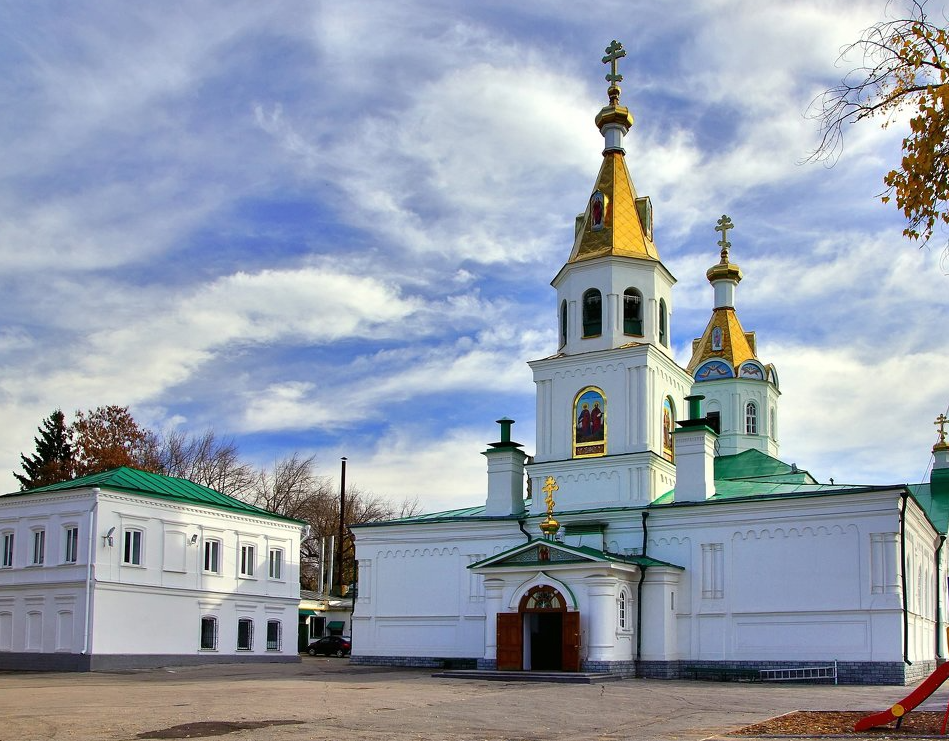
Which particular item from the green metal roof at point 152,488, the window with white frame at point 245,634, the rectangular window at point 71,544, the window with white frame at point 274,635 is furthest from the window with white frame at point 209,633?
the rectangular window at point 71,544

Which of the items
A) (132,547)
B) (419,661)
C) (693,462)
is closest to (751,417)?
(693,462)

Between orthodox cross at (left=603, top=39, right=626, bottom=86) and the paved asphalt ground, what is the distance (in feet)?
63.6

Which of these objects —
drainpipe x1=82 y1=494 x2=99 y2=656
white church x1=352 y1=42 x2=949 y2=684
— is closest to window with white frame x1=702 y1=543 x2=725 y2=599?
white church x1=352 y1=42 x2=949 y2=684

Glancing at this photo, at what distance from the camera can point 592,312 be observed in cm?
3347

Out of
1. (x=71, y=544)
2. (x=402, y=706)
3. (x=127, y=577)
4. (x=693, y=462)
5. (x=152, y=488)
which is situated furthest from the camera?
(x=152, y=488)

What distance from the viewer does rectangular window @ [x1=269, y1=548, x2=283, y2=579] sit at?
38562 mm

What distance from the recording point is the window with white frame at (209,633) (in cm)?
3497

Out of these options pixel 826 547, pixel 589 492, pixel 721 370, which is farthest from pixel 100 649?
pixel 721 370

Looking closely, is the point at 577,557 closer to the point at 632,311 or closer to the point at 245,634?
the point at 632,311

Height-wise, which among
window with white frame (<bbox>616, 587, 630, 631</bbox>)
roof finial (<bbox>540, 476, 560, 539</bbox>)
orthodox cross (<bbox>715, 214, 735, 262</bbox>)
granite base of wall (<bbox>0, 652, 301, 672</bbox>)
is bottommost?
granite base of wall (<bbox>0, 652, 301, 672</bbox>)

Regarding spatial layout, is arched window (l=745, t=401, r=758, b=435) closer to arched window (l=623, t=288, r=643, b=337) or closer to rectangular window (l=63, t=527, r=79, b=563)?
arched window (l=623, t=288, r=643, b=337)

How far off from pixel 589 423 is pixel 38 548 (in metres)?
17.7

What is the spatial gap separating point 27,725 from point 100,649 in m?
18.7

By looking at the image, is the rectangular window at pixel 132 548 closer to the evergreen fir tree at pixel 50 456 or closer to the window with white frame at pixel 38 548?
the window with white frame at pixel 38 548
